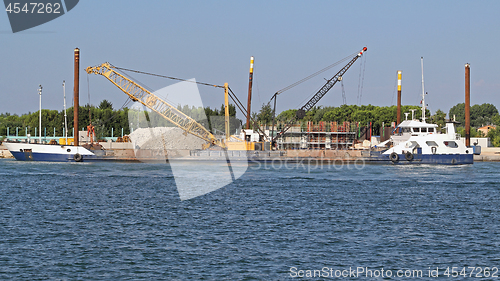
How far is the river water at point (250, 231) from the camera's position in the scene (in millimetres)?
18188

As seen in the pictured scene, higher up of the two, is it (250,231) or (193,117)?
(193,117)

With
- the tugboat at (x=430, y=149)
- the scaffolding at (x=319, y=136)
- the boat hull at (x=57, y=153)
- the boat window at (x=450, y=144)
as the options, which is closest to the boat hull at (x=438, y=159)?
the tugboat at (x=430, y=149)

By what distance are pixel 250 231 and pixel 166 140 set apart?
77.9 meters

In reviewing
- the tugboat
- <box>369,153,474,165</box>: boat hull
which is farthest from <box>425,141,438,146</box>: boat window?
<box>369,153,474,165</box>: boat hull

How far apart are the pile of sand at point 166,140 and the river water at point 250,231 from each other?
2137 inches

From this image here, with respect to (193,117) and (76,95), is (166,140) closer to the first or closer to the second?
(193,117)

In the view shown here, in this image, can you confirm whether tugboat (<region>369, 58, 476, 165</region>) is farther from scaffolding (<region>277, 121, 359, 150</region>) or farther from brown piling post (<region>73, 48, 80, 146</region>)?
brown piling post (<region>73, 48, 80, 146</region>)

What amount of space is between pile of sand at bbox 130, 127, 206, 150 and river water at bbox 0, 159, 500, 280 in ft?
178

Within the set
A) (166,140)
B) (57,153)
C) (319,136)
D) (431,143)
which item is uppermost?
(319,136)

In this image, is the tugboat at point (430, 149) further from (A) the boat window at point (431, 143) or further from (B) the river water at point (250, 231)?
(B) the river water at point (250, 231)

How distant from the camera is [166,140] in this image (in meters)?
101

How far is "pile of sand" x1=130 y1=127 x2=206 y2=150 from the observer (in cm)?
9994

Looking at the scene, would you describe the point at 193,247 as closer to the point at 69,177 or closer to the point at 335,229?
the point at 335,229

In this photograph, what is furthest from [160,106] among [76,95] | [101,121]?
[101,121]
